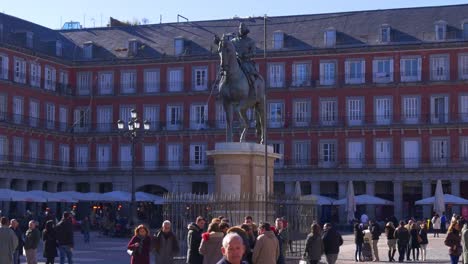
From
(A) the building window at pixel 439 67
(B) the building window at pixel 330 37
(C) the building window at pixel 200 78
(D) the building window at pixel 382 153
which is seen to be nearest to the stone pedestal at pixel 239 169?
(A) the building window at pixel 439 67

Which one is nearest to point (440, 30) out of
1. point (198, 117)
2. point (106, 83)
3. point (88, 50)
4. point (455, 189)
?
point (455, 189)

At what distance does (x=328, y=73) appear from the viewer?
66.6m

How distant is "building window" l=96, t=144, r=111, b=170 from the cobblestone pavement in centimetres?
2716

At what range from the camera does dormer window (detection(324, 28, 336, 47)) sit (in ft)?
220

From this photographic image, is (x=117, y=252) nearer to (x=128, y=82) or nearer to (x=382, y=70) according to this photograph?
(x=382, y=70)

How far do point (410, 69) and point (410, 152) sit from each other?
18.2 feet

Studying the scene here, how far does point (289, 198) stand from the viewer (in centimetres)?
2392

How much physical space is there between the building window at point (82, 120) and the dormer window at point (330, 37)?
1869 centimetres

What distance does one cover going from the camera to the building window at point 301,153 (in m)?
67.5

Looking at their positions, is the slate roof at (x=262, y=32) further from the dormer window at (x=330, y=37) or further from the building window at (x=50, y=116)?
the building window at (x=50, y=116)

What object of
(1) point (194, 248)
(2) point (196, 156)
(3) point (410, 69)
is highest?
(3) point (410, 69)

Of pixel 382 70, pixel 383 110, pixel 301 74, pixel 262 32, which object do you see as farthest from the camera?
pixel 262 32

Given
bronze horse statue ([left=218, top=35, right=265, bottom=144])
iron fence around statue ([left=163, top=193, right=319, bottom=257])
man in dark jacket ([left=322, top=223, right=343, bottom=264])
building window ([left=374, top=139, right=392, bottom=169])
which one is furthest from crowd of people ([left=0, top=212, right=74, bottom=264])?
building window ([left=374, top=139, right=392, bottom=169])

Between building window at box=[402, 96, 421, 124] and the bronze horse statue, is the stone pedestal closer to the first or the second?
the bronze horse statue
